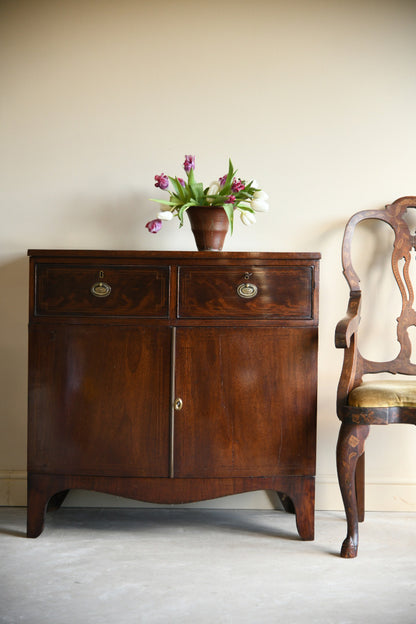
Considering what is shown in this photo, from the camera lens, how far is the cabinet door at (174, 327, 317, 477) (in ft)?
6.97

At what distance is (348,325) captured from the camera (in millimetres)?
2066

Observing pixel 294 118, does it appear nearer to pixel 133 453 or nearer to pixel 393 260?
pixel 393 260

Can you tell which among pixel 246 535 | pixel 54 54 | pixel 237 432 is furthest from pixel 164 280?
pixel 54 54

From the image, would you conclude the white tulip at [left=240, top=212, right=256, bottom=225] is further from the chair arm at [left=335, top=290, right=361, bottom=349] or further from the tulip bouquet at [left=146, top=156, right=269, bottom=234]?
the chair arm at [left=335, top=290, right=361, bottom=349]

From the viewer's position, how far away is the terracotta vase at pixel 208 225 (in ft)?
7.41

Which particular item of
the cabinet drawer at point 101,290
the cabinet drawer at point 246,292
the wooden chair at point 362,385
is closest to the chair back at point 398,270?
the wooden chair at point 362,385

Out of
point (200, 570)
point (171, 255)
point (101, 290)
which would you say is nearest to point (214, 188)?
point (171, 255)

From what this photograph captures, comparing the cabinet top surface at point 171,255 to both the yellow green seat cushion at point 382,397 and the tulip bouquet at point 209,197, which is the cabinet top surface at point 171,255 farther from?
the yellow green seat cushion at point 382,397

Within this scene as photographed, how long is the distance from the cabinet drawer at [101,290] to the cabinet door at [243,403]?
0.48 ft

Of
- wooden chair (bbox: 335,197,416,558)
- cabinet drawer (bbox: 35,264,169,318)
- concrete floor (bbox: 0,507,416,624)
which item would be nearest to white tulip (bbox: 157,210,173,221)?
cabinet drawer (bbox: 35,264,169,318)

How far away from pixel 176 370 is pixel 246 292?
339mm

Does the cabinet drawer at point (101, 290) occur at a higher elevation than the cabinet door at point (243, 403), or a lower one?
higher

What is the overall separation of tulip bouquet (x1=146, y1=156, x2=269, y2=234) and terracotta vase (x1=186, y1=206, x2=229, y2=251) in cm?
2

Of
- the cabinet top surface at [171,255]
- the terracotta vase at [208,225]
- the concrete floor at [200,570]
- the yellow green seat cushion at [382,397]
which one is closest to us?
the concrete floor at [200,570]
